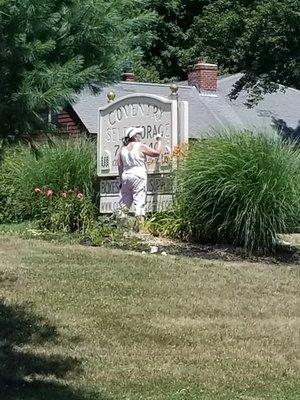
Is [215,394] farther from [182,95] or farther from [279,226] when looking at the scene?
[182,95]

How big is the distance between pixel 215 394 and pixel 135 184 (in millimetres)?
8081

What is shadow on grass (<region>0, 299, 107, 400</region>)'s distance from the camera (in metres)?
5.85

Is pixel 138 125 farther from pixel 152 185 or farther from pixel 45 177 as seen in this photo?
pixel 45 177

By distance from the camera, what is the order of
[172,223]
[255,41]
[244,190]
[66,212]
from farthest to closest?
[255,41] < [66,212] < [172,223] < [244,190]

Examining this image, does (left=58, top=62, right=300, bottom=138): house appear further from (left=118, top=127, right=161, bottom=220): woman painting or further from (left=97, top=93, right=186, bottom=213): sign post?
(left=118, top=127, right=161, bottom=220): woman painting

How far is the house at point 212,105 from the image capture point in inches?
1063

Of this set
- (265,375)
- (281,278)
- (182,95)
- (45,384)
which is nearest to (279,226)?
(281,278)

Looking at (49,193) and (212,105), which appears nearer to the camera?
(49,193)

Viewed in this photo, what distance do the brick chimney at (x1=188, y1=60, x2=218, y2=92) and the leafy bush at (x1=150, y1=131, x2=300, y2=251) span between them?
16.9m

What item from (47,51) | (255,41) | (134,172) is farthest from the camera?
(255,41)

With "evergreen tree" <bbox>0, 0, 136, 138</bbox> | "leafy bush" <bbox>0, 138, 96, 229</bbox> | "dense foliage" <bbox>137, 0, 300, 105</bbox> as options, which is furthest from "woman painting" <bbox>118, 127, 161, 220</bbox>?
"evergreen tree" <bbox>0, 0, 136, 138</bbox>

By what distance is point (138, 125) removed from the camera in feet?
48.9

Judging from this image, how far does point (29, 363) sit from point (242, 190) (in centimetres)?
602

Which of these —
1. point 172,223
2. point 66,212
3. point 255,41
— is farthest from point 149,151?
point 255,41
